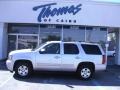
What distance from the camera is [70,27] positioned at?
24.4 metres

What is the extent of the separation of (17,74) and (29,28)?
364 inches

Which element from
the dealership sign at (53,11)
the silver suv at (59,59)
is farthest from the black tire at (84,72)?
the dealership sign at (53,11)

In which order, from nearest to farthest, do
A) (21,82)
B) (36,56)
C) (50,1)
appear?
1. (21,82)
2. (36,56)
3. (50,1)

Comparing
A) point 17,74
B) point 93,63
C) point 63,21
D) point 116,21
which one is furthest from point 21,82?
point 116,21

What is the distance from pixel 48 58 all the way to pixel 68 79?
4.91 ft

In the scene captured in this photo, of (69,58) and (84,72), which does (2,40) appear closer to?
(69,58)

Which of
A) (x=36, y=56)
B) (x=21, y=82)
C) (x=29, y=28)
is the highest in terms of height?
(x=29, y=28)

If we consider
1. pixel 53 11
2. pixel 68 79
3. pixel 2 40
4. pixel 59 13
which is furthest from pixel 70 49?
pixel 2 40

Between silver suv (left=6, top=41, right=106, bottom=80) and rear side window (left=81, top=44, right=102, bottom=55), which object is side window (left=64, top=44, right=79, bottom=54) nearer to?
silver suv (left=6, top=41, right=106, bottom=80)

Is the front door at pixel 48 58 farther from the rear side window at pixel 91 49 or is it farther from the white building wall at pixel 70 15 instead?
the white building wall at pixel 70 15

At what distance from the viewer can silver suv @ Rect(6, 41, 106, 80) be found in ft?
51.0

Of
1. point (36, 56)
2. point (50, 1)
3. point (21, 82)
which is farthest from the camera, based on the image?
point (50, 1)

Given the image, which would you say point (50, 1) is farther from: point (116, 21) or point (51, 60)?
point (51, 60)

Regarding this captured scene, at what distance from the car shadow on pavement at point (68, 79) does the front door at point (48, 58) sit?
2.08 ft
